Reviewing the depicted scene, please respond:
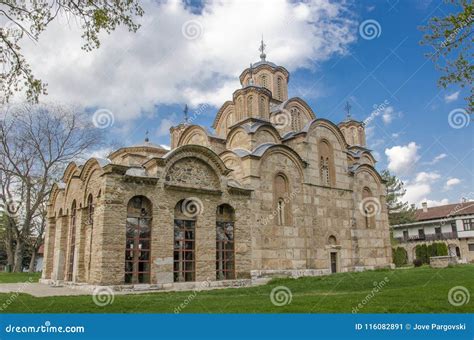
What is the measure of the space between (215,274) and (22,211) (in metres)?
18.9

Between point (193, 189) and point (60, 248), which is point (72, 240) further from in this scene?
point (193, 189)

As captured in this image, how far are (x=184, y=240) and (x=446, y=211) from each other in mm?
36649

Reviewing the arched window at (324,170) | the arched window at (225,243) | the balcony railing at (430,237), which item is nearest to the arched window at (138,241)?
the arched window at (225,243)

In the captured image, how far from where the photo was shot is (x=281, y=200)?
18.9 metres

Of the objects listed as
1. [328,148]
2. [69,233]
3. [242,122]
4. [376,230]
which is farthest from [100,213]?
[376,230]

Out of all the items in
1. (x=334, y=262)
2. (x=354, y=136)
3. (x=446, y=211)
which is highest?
(x=354, y=136)

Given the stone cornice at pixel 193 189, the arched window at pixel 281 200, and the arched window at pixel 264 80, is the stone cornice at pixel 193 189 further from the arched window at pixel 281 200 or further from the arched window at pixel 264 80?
the arched window at pixel 264 80

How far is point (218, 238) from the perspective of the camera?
15938mm

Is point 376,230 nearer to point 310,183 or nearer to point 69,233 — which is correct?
point 310,183

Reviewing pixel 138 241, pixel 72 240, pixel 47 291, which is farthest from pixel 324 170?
pixel 47 291

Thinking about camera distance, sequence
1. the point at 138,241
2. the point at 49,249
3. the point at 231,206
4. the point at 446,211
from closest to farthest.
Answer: the point at 138,241 < the point at 231,206 < the point at 49,249 < the point at 446,211

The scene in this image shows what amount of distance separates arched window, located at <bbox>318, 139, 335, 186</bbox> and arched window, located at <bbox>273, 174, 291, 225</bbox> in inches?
119

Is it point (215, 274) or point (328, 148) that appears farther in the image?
point (328, 148)

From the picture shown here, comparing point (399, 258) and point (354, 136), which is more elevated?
point (354, 136)
